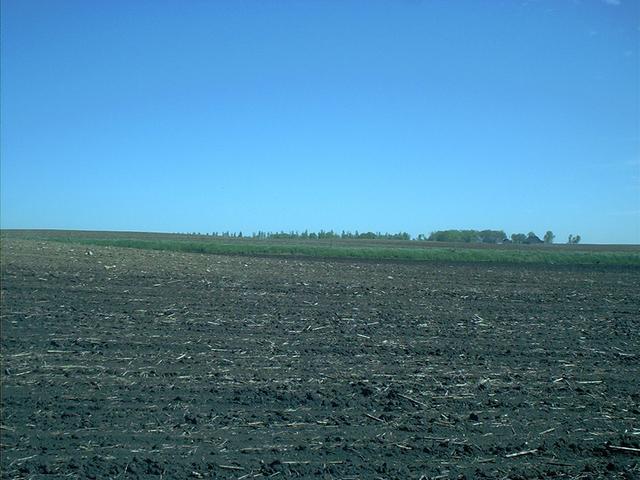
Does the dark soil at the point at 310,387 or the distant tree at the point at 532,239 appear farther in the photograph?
the distant tree at the point at 532,239

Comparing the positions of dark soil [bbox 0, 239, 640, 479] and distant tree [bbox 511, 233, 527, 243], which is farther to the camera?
distant tree [bbox 511, 233, 527, 243]

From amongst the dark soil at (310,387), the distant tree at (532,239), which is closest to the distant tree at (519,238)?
the distant tree at (532,239)

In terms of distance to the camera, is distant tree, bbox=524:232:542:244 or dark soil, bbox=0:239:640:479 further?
distant tree, bbox=524:232:542:244

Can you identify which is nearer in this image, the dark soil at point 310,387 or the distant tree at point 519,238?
the dark soil at point 310,387

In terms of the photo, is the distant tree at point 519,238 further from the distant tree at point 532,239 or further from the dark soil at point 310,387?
the dark soil at point 310,387

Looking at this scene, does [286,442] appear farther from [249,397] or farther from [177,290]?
[177,290]

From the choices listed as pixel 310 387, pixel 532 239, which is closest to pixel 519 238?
pixel 532 239

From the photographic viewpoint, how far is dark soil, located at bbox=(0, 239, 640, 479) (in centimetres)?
560

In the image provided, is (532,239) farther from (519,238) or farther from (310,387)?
(310,387)

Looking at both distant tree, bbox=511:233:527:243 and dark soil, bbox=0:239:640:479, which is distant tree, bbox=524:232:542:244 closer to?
distant tree, bbox=511:233:527:243

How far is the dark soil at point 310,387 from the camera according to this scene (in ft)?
18.4

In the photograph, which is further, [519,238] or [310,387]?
[519,238]

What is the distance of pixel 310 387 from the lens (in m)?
7.64

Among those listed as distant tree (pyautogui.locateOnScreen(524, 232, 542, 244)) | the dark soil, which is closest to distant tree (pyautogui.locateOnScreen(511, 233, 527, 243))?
distant tree (pyautogui.locateOnScreen(524, 232, 542, 244))
